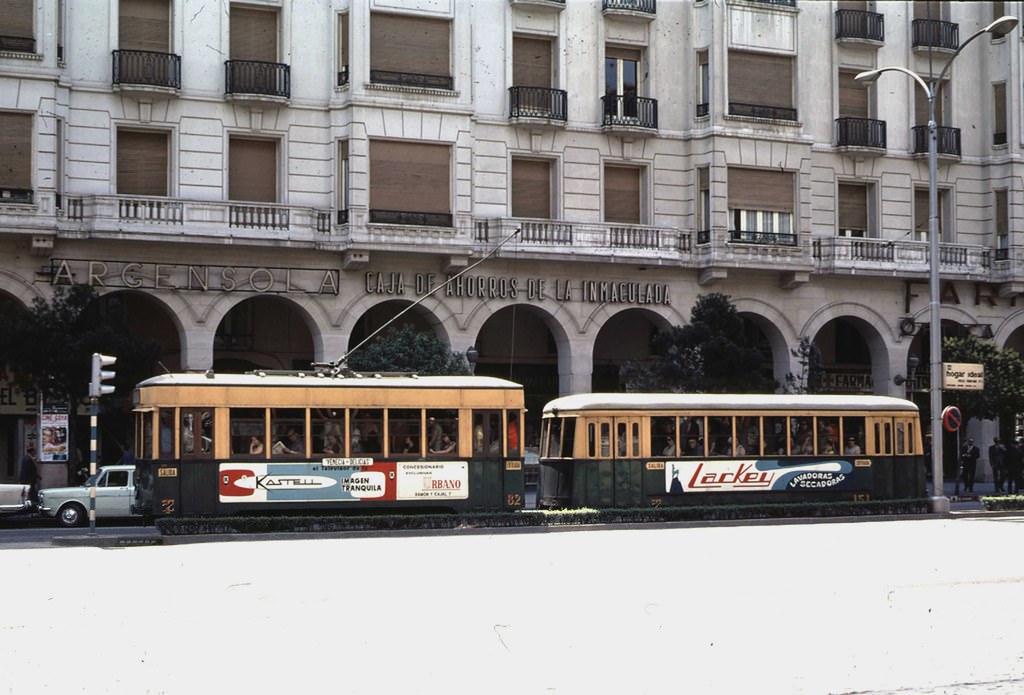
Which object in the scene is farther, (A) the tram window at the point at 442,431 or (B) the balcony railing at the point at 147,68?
(B) the balcony railing at the point at 147,68

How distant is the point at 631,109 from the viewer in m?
39.9

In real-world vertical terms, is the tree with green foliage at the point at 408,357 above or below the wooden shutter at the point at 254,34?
below

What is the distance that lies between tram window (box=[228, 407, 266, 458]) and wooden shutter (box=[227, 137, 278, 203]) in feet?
40.4

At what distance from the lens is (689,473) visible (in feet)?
95.2

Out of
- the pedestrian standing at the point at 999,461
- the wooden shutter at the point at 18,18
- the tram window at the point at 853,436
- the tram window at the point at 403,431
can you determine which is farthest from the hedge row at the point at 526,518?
the wooden shutter at the point at 18,18

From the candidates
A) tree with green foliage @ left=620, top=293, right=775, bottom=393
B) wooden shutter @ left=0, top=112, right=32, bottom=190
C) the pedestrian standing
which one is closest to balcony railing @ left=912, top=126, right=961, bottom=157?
the pedestrian standing

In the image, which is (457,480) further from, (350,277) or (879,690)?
(879,690)

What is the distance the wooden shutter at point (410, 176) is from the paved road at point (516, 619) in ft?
54.7

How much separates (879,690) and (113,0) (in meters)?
29.6

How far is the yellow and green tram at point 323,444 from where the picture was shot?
24891 millimetres

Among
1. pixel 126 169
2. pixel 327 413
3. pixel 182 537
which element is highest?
pixel 126 169

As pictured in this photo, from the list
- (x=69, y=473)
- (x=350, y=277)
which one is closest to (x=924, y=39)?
(x=350, y=277)

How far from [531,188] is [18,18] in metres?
13.8

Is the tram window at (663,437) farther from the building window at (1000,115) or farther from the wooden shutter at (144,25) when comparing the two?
the building window at (1000,115)
